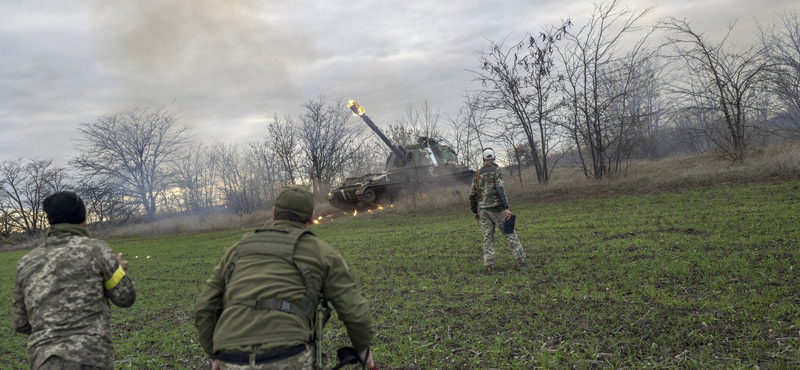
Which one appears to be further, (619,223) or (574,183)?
(574,183)

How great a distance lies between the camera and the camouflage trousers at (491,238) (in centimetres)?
786

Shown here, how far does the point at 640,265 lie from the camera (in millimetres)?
7172

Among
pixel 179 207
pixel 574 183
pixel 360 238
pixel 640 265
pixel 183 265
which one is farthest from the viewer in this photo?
pixel 179 207

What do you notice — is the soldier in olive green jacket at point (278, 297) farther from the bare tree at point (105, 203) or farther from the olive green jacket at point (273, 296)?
the bare tree at point (105, 203)

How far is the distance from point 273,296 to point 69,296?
4.80 feet

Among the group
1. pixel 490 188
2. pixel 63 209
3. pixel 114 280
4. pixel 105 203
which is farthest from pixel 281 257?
pixel 105 203

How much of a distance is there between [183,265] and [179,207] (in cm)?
2983

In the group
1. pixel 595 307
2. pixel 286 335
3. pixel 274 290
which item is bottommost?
pixel 595 307

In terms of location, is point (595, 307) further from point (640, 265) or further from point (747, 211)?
point (747, 211)

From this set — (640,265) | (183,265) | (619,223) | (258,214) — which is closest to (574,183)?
(619,223)

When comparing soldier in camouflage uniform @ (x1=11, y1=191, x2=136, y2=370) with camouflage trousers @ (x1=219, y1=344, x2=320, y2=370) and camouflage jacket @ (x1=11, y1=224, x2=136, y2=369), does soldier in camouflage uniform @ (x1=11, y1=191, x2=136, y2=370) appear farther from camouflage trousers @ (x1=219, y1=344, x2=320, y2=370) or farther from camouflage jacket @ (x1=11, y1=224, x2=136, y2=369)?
camouflage trousers @ (x1=219, y1=344, x2=320, y2=370)

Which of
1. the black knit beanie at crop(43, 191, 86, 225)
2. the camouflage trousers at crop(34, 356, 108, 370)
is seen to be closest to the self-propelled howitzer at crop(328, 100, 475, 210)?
the black knit beanie at crop(43, 191, 86, 225)

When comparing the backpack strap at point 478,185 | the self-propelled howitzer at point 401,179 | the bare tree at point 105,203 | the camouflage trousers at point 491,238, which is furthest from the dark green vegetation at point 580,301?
the bare tree at point 105,203

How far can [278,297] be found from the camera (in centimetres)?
239
